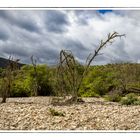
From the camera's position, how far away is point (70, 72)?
679 cm

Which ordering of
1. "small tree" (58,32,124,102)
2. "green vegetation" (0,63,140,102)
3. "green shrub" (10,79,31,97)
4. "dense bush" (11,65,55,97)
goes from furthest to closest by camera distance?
"green shrub" (10,79,31,97) → "dense bush" (11,65,55,97) → "green vegetation" (0,63,140,102) → "small tree" (58,32,124,102)

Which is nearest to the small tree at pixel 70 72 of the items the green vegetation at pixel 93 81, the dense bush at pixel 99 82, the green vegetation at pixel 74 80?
the green vegetation at pixel 74 80

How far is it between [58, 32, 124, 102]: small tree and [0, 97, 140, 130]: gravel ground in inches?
31.4

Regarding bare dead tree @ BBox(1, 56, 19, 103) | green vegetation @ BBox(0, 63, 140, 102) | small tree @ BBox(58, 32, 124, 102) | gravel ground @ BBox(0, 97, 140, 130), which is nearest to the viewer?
gravel ground @ BBox(0, 97, 140, 130)

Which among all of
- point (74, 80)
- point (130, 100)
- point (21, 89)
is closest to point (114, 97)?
A: point (130, 100)

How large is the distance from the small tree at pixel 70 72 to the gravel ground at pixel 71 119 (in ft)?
2.62

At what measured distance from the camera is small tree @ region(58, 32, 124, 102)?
6.55 meters

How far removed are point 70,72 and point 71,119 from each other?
135 cm

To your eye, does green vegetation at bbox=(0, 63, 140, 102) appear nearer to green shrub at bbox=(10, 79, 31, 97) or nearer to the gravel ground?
green shrub at bbox=(10, 79, 31, 97)

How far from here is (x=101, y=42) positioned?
6512mm

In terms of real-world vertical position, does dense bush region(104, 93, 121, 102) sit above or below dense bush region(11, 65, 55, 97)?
below

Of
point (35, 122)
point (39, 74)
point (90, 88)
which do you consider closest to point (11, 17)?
point (35, 122)

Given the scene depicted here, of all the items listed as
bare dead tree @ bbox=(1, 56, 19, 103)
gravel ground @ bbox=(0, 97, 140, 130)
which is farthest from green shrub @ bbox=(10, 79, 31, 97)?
gravel ground @ bbox=(0, 97, 140, 130)

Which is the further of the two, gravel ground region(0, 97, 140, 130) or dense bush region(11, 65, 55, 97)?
dense bush region(11, 65, 55, 97)
